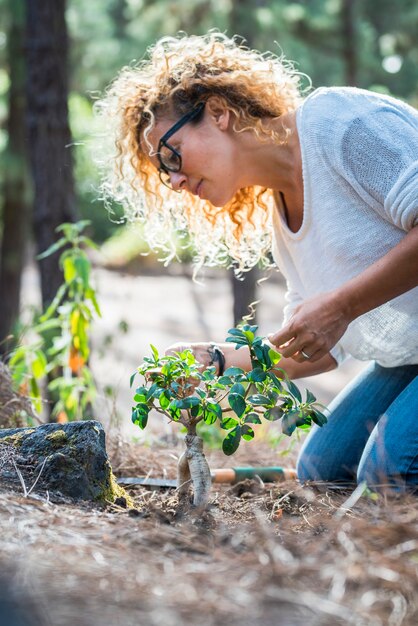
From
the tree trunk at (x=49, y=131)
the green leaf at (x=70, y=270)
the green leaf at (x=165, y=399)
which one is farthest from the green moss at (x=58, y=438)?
the tree trunk at (x=49, y=131)

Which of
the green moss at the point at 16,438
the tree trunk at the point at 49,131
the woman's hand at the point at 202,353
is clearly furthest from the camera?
the tree trunk at the point at 49,131

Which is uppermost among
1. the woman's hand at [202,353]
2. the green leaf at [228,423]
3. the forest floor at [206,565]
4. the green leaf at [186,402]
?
the woman's hand at [202,353]

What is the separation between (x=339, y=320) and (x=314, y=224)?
1.61 ft

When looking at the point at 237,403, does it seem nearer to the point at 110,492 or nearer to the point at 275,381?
the point at 275,381

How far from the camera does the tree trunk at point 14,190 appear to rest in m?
8.43

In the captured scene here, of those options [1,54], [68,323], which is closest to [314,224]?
[68,323]

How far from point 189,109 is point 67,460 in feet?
3.86

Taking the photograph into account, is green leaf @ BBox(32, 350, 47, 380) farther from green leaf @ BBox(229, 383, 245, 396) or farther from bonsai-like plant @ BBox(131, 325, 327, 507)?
green leaf @ BBox(229, 383, 245, 396)

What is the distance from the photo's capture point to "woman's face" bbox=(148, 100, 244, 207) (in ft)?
8.57

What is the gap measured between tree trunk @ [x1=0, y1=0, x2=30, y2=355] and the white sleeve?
6.06m

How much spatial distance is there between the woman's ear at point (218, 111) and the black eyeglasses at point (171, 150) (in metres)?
0.03

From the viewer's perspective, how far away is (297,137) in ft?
8.70

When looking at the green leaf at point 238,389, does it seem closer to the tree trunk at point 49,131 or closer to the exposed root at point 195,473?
the exposed root at point 195,473

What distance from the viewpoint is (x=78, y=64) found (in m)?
10.9
